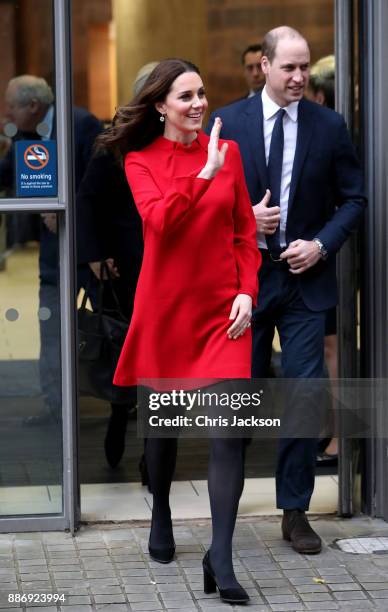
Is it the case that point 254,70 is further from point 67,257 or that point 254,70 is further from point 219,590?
point 219,590

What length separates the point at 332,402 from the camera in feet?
18.7

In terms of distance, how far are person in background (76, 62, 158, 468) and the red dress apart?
1.13 meters

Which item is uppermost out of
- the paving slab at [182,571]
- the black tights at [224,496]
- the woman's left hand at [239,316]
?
the woman's left hand at [239,316]

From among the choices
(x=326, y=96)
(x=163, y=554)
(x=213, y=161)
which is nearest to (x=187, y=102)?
(x=213, y=161)

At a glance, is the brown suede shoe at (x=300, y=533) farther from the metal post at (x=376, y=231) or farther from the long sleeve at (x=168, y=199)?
the long sleeve at (x=168, y=199)

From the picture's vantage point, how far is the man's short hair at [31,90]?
18.0ft

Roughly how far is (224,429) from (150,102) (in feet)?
4.07

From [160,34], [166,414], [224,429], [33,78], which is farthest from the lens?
[160,34]

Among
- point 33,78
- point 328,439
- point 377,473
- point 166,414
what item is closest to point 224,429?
point 166,414

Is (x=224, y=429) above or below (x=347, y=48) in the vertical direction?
below

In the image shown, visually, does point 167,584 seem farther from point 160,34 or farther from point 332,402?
point 160,34

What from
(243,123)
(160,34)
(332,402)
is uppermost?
(160,34)

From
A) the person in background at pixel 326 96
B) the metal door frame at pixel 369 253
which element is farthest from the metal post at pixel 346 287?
the person in background at pixel 326 96

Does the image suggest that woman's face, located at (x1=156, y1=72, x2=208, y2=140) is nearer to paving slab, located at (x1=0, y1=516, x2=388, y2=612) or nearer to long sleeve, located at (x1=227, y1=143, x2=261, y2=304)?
long sleeve, located at (x1=227, y1=143, x2=261, y2=304)
